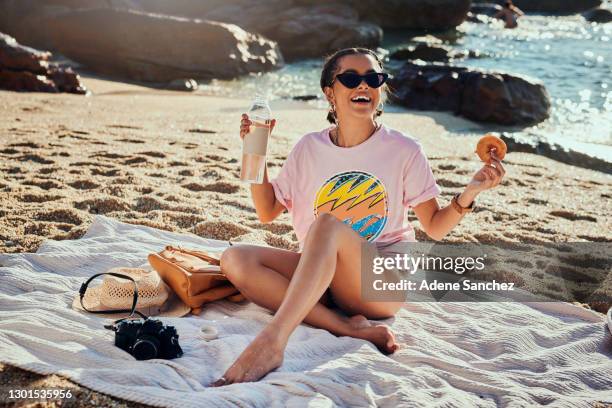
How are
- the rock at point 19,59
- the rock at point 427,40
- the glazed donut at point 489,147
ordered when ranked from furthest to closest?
the rock at point 427,40, the rock at point 19,59, the glazed donut at point 489,147

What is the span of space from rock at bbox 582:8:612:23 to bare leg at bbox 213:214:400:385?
93.0 feet

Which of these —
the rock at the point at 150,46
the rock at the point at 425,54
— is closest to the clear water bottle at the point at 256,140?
the rock at the point at 150,46

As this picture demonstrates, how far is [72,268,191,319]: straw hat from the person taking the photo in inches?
133

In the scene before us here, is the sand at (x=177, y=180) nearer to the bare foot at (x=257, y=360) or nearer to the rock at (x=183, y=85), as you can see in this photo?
the bare foot at (x=257, y=360)

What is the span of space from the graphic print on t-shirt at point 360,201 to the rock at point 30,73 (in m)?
7.94

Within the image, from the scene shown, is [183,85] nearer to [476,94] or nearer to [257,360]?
[476,94]

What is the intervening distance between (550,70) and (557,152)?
872 centimetres

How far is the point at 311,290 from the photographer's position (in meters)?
2.91

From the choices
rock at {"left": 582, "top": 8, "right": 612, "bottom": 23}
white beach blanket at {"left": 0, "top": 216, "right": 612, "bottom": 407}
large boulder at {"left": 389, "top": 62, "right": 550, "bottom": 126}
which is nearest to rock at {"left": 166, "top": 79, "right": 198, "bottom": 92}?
large boulder at {"left": 389, "top": 62, "right": 550, "bottom": 126}

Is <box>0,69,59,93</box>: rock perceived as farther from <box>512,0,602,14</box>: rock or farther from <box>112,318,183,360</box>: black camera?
<box>512,0,602,14</box>: rock

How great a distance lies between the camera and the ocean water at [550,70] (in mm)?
10430

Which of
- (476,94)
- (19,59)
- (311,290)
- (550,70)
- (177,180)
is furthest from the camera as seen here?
(550,70)

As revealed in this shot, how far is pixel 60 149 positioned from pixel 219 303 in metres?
3.56

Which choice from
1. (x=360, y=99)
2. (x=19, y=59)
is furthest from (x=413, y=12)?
(x=360, y=99)
